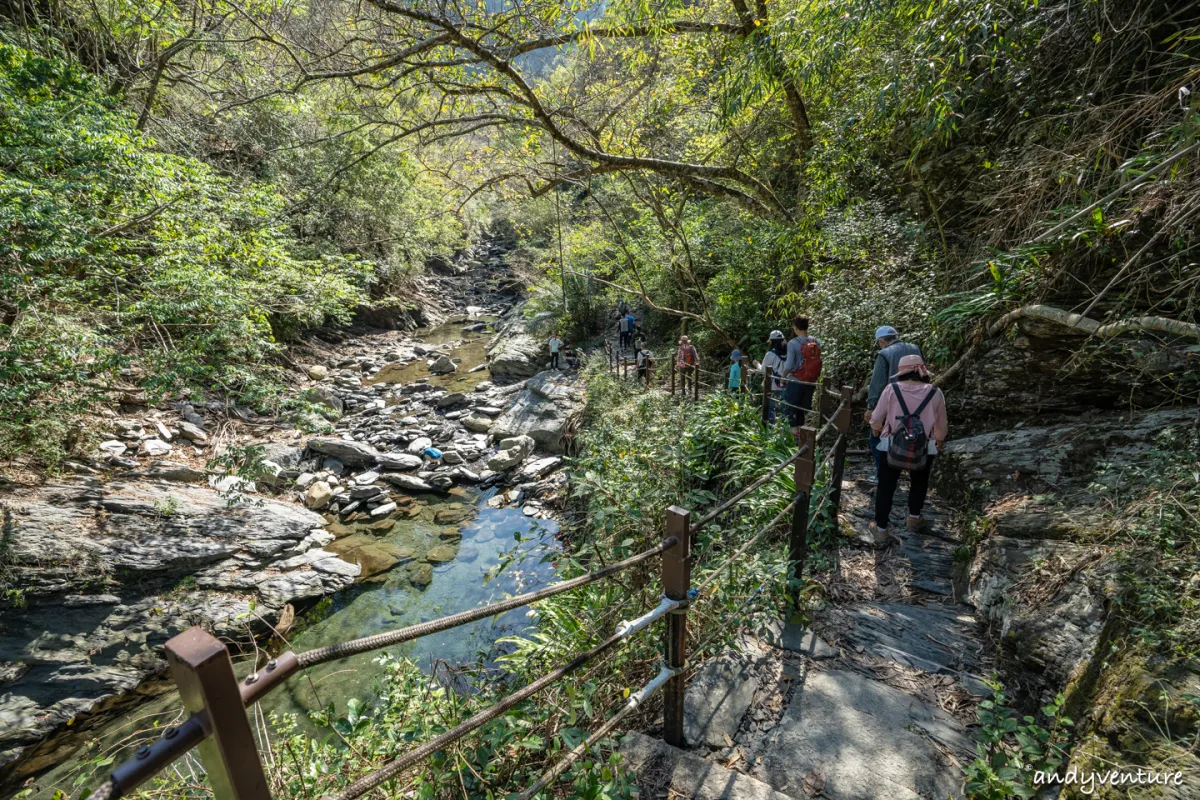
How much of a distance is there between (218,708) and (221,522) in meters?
7.53

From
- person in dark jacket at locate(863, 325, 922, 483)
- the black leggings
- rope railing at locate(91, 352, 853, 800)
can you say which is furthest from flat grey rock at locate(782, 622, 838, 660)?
person in dark jacket at locate(863, 325, 922, 483)

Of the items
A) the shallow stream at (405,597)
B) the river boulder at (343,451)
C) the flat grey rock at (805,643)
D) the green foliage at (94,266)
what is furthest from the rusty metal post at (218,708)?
the river boulder at (343,451)

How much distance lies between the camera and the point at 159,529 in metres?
6.40

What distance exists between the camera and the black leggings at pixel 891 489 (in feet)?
13.0

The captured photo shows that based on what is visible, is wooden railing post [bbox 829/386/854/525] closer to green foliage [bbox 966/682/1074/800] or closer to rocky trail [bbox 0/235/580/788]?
green foliage [bbox 966/682/1074/800]

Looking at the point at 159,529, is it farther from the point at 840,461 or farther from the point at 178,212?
the point at 840,461

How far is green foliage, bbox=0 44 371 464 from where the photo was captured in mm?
5113

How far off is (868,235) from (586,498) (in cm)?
526

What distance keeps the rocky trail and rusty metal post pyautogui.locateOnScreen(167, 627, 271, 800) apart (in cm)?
241

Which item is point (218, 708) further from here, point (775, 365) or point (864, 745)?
point (775, 365)

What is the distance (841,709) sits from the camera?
2523 mm

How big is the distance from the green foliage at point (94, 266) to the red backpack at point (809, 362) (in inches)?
266

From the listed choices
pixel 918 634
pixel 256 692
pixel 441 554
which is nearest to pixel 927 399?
pixel 918 634

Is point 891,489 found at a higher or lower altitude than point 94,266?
lower
